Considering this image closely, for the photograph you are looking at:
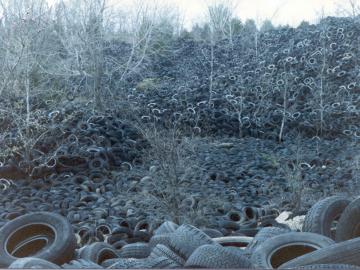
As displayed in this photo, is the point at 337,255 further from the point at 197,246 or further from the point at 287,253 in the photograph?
the point at 197,246

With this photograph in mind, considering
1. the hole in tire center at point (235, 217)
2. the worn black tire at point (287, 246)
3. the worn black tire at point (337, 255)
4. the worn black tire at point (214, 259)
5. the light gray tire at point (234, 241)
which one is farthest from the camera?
the hole in tire center at point (235, 217)

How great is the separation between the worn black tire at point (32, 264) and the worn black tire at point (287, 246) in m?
1.28

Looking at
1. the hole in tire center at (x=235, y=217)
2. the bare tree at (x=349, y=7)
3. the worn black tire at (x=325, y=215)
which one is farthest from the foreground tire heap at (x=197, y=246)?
the bare tree at (x=349, y=7)

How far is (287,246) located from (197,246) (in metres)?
0.60

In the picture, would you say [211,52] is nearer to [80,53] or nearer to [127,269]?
[80,53]

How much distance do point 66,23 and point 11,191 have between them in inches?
51.7

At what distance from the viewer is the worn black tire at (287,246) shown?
3752 mm

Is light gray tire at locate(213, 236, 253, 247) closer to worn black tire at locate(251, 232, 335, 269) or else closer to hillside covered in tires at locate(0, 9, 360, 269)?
hillside covered in tires at locate(0, 9, 360, 269)

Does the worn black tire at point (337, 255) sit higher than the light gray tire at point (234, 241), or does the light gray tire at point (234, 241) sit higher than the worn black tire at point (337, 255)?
the worn black tire at point (337, 255)

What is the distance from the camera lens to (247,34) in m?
4.64

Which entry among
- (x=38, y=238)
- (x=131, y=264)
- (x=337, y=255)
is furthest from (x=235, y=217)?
(x=38, y=238)

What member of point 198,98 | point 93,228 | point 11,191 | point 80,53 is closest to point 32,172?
point 11,191

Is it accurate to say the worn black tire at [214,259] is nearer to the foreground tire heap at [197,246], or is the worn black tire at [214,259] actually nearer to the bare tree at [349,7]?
the foreground tire heap at [197,246]

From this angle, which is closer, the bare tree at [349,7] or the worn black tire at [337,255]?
the worn black tire at [337,255]
